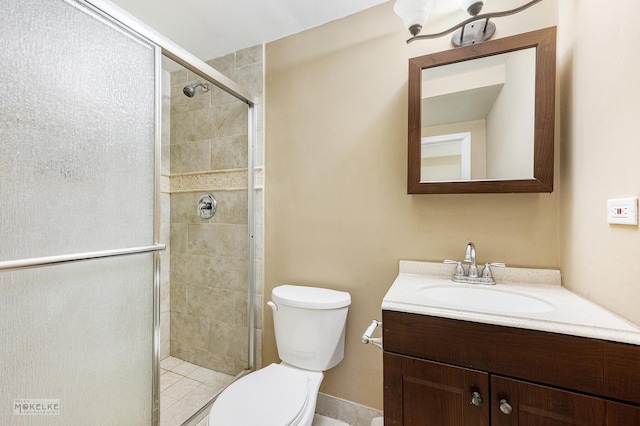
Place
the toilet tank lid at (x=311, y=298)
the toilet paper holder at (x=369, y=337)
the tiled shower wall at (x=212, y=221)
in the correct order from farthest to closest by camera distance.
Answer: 1. the tiled shower wall at (x=212, y=221)
2. the toilet tank lid at (x=311, y=298)
3. the toilet paper holder at (x=369, y=337)

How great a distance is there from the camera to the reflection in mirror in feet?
3.67

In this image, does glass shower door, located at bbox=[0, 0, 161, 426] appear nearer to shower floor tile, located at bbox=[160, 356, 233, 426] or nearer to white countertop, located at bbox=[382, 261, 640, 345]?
shower floor tile, located at bbox=[160, 356, 233, 426]

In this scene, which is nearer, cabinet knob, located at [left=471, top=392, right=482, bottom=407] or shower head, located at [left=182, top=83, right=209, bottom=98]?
cabinet knob, located at [left=471, top=392, right=482, bottom=407]

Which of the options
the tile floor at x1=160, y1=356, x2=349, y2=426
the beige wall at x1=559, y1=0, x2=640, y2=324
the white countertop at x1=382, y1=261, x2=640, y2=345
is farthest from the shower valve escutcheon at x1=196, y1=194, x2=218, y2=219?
the beige wall at x1=559, y1=0, x2=640, y2=324

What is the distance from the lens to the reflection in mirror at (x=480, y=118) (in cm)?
112

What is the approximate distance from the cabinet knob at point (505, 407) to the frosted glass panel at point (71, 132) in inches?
54.0

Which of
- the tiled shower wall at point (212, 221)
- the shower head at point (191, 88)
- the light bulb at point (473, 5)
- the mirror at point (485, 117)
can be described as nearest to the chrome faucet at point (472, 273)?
the mirror at point (485, 117)

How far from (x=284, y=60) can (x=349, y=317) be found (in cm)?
156

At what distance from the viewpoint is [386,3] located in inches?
54.6

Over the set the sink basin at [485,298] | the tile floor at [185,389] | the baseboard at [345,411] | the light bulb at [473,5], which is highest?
the light bulb at [473,5]

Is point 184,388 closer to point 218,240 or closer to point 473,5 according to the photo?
point 218,240

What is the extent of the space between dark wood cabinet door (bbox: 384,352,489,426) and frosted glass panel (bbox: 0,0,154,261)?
111cm

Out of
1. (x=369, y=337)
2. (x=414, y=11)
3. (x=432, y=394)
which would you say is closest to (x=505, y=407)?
(x=432, y=394)

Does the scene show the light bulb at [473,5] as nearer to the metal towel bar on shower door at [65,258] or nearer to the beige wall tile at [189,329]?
the metal towel bar on shower door at [65,258]
